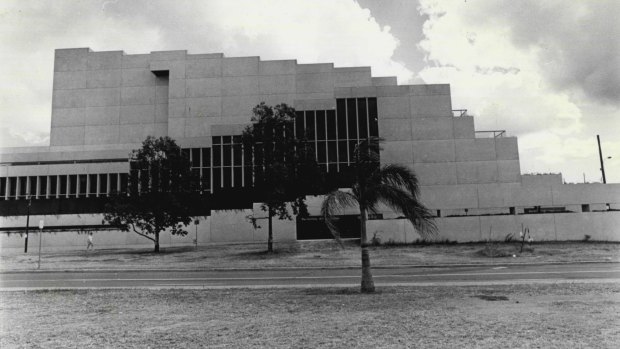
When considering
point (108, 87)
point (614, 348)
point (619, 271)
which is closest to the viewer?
point (614, 348)

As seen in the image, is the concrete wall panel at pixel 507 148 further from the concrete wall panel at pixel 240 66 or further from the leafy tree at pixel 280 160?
the concrete wall panel at pixel 240 66

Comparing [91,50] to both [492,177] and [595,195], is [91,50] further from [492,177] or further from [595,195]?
[595,195]

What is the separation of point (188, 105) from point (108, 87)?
12103 millimetres

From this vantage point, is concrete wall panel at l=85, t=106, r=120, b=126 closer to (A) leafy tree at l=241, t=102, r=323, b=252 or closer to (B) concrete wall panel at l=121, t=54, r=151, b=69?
(B) concrete wall panel at l=121, t=54, r=151, b=69

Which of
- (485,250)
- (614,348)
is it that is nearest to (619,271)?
(485,250)

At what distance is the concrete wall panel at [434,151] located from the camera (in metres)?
49.0

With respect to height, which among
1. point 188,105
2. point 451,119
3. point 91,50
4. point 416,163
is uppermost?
point 91,50

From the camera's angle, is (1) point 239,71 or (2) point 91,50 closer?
(1) point 239,71

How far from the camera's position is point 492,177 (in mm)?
48219

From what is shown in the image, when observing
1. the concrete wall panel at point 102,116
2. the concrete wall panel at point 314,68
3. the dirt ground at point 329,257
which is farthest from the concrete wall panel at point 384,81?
the concrete wall panel at point 102,116

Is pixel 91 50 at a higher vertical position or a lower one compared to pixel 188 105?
higher

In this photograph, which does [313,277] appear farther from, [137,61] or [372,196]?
[137,61]

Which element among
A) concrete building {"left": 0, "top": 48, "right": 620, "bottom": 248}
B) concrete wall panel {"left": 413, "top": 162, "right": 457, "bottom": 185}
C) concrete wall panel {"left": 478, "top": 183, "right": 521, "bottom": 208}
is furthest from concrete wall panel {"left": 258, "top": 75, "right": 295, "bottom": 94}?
concrete wall panel {"left": 478, "top": 183, "right": 521, "bottom": 208}

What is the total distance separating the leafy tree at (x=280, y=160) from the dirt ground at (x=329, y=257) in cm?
356
